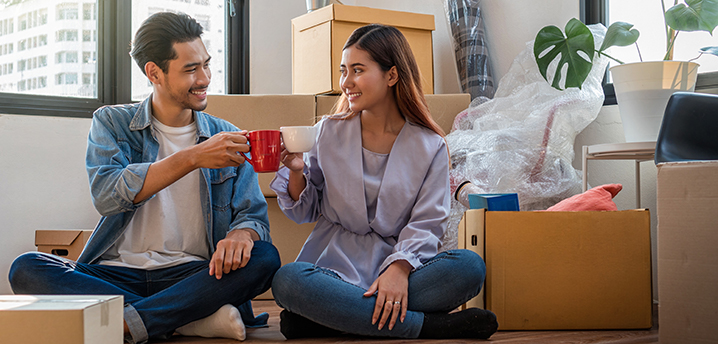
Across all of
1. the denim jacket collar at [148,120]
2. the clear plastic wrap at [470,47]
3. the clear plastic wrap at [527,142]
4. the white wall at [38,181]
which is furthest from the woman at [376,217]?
the white wall at [38,181]

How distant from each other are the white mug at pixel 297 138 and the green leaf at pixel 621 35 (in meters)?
1.08

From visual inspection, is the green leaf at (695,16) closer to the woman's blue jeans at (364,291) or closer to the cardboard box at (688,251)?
the cardboard box at (688,251)

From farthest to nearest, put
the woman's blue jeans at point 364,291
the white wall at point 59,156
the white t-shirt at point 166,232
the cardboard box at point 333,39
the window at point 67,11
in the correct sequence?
the window at point 67,11 → the white wall at point 59,156 → the cardboard box at point 333,39 → the white t-shirt at point 166,232 → the woman's blue jeans at point 364,291

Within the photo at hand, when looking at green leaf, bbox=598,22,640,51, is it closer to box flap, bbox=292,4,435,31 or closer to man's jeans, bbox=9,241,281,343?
box flap, bbox=292,4,435,31

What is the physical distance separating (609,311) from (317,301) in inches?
28.0

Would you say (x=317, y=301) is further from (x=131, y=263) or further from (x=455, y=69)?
(x=455, y=69)

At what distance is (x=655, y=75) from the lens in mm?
1647

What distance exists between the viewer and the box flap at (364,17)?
2144mm

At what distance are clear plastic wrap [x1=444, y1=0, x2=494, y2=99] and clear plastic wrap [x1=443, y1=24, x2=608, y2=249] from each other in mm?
353

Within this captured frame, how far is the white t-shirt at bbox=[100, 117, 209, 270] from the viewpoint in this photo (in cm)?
129

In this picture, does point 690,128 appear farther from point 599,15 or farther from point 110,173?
point 110,173

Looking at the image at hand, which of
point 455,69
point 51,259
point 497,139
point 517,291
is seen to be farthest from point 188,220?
point 455,69

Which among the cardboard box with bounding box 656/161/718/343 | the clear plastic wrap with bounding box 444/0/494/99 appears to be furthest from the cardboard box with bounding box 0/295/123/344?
the clear plastic wrap with bounding box 444/0/494/99

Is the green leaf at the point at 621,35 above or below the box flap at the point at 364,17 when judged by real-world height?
below
